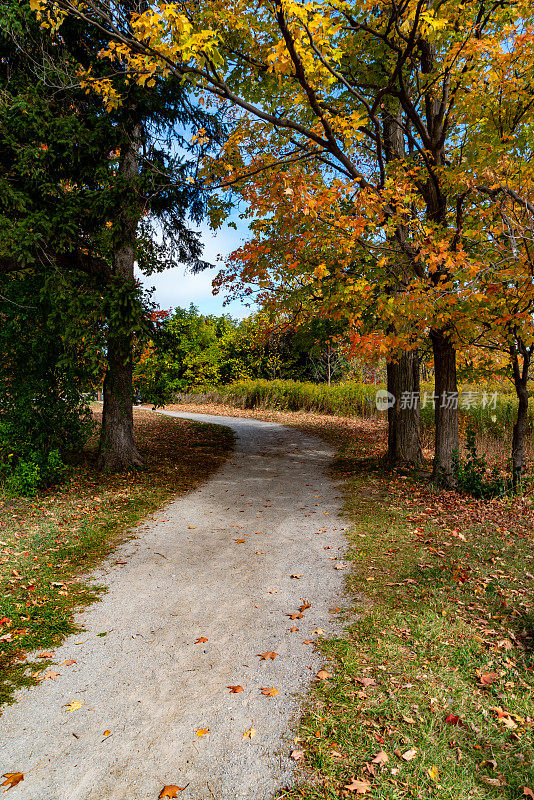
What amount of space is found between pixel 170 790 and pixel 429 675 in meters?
1.84

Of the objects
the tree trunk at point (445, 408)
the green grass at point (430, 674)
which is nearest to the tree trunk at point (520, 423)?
the tree trunk at point (445, 408)

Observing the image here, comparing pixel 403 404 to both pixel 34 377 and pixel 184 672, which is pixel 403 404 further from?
pixel 184 672

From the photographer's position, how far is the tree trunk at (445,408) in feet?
25.8

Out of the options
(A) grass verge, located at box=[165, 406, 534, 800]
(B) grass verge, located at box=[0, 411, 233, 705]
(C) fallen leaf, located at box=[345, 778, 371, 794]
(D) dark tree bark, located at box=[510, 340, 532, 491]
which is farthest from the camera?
(D) dark tree bark, located at box=[510, 340, 532, 491]

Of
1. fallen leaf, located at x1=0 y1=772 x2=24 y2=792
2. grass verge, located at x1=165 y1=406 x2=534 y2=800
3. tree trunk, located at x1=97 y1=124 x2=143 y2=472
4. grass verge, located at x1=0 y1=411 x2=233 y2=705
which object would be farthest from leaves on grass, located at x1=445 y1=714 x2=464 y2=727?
tree trunk, located at x1=97 y1=124 x2=143 y2=472

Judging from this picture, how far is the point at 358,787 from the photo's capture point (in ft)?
7.36

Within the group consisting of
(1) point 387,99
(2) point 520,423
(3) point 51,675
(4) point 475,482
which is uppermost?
(1) point 387,99

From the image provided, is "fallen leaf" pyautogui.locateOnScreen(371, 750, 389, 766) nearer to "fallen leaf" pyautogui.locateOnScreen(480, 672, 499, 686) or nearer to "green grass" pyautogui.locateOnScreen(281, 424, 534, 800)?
"green grass" pyautogui.locateOnScreen(281, 424, 534, 800)

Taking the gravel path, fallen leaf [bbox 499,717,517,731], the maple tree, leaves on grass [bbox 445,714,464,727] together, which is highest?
the maple tree

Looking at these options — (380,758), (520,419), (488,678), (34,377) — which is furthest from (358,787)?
(520,419)

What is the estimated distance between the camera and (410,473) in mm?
8836

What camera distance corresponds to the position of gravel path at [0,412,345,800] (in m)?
2.39

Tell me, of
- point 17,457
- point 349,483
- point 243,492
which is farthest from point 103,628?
point 349,483

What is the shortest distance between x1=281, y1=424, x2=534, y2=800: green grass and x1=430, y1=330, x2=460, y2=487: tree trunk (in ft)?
7.26
